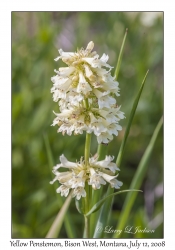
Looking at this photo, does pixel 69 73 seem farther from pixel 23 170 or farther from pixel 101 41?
pixel 101 41

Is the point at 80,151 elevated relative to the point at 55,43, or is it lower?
lower

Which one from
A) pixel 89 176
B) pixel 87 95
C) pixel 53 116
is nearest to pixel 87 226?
pixel 89 176

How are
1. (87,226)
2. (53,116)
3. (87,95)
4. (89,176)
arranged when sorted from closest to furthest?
(87,95) < (89,176) < (87,226) < (53,116)

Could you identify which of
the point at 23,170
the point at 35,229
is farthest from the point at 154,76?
the point at 35,229

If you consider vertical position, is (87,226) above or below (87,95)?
below

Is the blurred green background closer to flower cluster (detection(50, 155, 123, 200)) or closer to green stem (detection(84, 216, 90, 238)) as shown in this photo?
green stem (detection(84, 216, 90, 238))

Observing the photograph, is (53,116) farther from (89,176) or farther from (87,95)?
(87,95)
